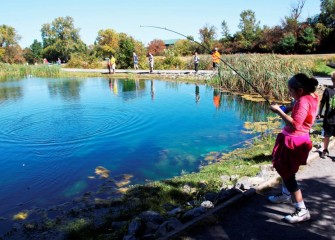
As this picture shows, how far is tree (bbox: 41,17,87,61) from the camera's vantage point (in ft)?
209

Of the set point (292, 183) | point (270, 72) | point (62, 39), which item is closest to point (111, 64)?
point (270, 72)

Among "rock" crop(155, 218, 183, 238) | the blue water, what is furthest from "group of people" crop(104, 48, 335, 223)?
the blue water

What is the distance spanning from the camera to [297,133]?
3.51 metres

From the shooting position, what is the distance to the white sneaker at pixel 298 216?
373cm

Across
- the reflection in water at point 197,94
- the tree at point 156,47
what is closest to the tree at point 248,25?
the tree at point 156,47

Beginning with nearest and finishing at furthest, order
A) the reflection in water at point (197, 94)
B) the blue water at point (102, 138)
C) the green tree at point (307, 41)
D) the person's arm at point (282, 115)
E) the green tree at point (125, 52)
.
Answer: the person's arm at point (282, 115), the blue water at point (102, 138), the reflection in water at point (197, 94), the green tree at point (125, 52), the green tree at point (307, 41)

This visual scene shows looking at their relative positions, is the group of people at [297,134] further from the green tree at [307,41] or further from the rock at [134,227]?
the green tree at [307,41]

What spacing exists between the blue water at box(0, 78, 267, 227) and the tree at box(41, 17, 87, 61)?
4951 cm

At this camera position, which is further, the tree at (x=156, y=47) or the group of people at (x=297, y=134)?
the tree at (x=156, y=47)

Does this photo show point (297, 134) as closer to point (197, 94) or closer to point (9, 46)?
point (197, 94)

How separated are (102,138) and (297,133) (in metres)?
7.13

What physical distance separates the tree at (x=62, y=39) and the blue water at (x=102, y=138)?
4951 cm

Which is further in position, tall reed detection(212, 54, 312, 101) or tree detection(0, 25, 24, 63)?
tree detection(0, 25, 24, 63)

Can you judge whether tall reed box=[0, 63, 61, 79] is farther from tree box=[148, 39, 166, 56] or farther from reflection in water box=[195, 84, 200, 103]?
tree box=[148, 39, 166, 56]
